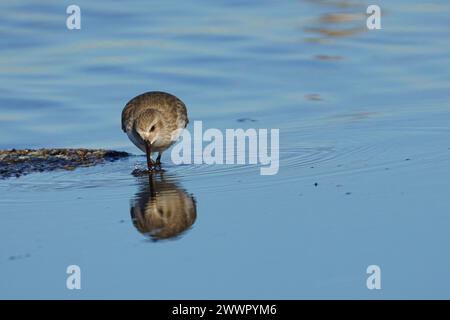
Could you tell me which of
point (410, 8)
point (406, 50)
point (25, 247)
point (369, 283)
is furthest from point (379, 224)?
point (410, 8)

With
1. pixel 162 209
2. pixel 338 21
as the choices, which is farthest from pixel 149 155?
pixel 338 21

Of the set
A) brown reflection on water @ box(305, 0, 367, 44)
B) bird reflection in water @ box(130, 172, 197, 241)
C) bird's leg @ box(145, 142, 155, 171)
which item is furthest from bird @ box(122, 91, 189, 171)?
brown reflection on water @ box(305, 0, 367, 44)

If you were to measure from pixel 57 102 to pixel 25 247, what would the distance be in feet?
15.3

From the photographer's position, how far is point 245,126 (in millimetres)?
10039

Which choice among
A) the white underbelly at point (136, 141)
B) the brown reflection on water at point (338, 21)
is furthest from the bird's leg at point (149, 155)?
the brown reflection on water at point (338, 21)

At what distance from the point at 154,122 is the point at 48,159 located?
0.91m

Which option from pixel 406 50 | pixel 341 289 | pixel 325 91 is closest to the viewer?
pixel 341 289

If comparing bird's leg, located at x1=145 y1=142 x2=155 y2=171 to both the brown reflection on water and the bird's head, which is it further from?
the brown reflection on water

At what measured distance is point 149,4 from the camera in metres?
15.9

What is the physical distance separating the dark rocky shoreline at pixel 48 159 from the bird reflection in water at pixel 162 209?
2.26 ft

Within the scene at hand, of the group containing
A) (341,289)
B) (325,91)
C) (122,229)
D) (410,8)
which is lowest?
(341,289)

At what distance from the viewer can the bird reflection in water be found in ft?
23.4

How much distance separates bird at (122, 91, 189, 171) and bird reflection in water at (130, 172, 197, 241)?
2.04 ft

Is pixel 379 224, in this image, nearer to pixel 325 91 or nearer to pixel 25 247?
pixel 25 247
